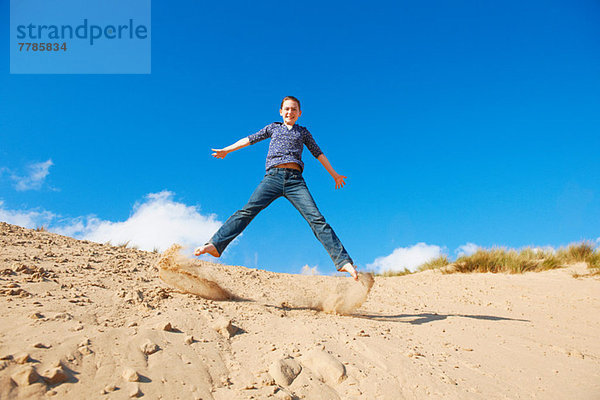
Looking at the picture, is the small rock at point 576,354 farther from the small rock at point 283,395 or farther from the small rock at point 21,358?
the small rock at point 21,358

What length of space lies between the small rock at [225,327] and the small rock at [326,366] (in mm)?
706

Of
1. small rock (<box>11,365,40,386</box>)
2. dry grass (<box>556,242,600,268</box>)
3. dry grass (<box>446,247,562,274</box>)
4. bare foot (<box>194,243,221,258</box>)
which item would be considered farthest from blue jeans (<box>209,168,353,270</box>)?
dry grass (<box>556,242,600,268</box>)

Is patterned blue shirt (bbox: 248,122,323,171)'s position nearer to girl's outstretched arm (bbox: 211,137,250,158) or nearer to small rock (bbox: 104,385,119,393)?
girl's outstretched arm (bbox: 211,137,250,158)

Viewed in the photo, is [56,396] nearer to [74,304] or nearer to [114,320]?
[114,320]

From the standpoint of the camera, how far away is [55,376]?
2.09 meters

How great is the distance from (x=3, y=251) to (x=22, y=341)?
9.63ft

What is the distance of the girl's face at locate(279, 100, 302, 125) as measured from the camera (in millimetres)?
4859

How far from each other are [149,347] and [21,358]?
0.72 m

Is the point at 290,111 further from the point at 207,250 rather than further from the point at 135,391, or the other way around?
the point at 135,391

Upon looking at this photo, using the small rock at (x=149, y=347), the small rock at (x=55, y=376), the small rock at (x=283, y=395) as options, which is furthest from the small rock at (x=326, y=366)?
the small rock at (x=55, y=376)

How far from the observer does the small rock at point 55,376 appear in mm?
2078

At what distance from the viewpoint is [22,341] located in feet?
7.79

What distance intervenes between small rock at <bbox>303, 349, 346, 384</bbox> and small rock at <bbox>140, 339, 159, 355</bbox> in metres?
1.06

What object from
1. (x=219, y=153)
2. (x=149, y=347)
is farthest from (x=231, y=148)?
(x=149, y=347)
